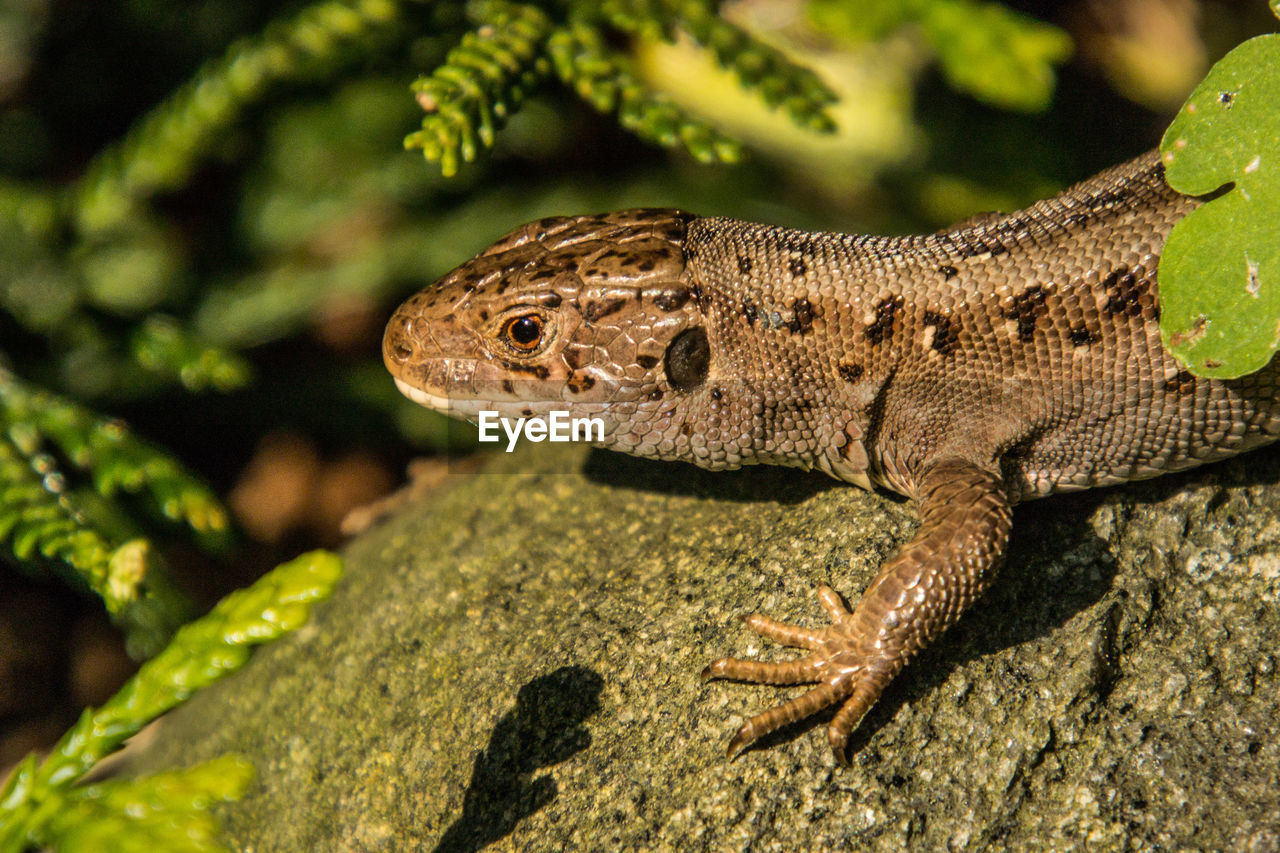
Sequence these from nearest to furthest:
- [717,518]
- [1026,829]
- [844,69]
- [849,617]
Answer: [1026,829] → [849,617] → [717,518] → [844,69]

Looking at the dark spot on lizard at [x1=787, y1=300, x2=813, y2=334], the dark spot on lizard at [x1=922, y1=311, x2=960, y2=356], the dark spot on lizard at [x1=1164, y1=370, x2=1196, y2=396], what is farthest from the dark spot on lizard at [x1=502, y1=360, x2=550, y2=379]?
the dark spot on lizard at [x1=1164, y1=370, x2=1196, y2=396]

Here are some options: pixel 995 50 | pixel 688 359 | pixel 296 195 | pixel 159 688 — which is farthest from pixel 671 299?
pixel 296 195

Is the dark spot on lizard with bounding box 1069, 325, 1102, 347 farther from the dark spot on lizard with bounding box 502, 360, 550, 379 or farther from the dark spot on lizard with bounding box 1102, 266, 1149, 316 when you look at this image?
the dark spot on lizard with bounding box 502, 360, 550, 379

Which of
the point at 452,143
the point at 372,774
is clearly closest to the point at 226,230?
the point at 452,143

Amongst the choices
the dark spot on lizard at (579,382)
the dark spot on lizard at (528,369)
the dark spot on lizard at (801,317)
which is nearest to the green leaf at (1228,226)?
the dark spot on lizard at (801,317)

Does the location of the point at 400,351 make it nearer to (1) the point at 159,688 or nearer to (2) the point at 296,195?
(1) the point at 159,688

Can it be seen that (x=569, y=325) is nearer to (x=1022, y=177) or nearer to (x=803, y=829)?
(x=803, y=829)

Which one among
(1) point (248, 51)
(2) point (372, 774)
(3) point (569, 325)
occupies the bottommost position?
(2) point (372, 774)

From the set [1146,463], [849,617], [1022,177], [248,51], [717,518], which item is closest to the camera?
[849,617]
